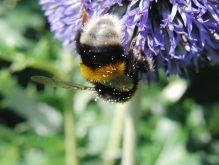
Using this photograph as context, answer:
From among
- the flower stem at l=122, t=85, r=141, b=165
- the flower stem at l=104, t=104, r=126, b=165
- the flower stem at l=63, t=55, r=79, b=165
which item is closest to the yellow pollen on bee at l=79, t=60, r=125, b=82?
the flower stem at l=122, t=85, r=141, b=165

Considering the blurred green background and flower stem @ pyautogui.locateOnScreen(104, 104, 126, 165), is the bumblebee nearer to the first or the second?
the blurred green background

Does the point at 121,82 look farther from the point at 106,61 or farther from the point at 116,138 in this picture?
the point at 116,138

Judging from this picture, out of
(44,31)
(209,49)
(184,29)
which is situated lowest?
(44,31)

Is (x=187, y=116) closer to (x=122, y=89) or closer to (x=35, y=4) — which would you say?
(x=122, y=89)

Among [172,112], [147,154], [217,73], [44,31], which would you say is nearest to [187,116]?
[172,112]

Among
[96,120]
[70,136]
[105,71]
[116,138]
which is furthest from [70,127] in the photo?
[105,71]
